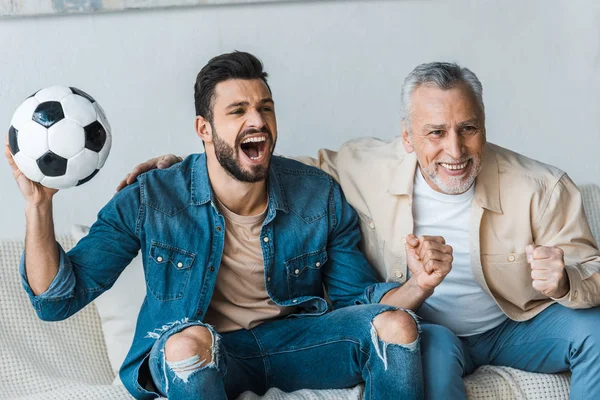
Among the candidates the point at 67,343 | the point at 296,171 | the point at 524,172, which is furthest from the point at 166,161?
the point at 524,172

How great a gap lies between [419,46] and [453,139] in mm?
989

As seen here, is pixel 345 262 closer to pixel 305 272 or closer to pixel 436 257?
pixel 305 272

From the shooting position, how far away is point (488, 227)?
2.35 metres

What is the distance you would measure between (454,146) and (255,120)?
1.68ft

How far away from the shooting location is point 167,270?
89.6 inches

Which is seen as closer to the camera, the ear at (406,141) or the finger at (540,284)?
the finger at (540,284)

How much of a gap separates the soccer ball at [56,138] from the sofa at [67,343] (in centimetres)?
64

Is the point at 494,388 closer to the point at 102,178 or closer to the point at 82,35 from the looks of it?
the point at 102,178

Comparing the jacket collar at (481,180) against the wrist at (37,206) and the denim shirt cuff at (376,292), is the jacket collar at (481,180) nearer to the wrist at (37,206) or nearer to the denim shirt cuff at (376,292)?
the denim shirt cuff at (376,292)

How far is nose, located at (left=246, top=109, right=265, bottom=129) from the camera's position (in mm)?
2260

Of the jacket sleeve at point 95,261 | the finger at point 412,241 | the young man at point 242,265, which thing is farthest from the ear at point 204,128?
the finger at point 412,241

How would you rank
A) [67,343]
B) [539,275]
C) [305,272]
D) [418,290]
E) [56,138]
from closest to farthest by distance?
[56,138], [539,275], [418,290], [305,272], [67,343]

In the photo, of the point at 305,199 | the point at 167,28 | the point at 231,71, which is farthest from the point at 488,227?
the point at 167,28

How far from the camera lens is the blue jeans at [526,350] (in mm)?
2113
